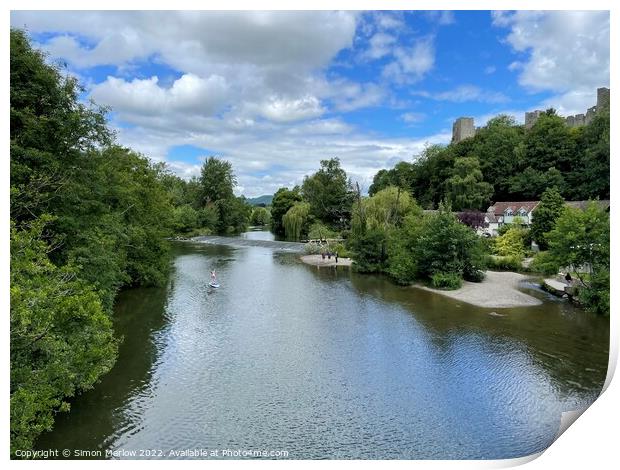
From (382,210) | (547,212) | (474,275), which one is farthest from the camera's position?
(382,210)

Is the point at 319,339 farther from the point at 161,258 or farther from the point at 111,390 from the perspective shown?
the point at 161,258

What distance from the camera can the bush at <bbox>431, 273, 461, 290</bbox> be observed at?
16766 mm

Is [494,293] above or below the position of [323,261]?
below

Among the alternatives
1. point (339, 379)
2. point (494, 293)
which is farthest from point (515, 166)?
point (339, 379)

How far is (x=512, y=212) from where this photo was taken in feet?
83.1

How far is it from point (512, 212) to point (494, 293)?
37.5 feet

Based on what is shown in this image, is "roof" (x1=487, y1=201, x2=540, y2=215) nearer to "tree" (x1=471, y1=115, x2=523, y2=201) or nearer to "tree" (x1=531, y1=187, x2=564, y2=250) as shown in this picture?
"tree" (x1=471, y1=115, x2=523, y2=201)

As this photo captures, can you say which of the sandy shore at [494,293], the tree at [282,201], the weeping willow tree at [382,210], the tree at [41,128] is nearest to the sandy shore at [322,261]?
the weeping willow tree at [382,210]

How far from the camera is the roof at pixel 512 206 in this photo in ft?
78.3

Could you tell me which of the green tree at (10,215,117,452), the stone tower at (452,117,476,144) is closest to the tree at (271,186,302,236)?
the stone tower at (452,117,476,144)

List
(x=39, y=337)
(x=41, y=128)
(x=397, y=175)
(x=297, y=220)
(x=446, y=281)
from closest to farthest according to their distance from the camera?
(x=39, y=337)
(x=41, y=128)
(x=446, y=281)
(x=297, y=220)
(x=397, y=175)

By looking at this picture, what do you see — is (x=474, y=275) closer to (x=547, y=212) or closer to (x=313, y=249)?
(x=547, y=212)
